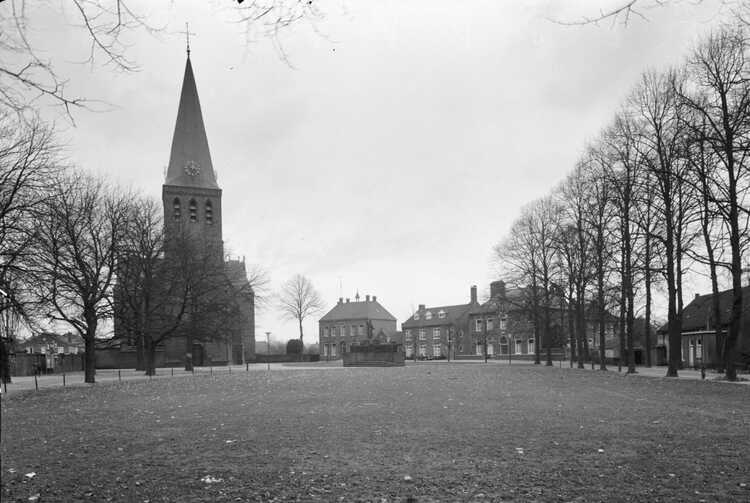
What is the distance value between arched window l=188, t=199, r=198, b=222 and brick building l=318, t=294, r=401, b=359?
45.2 meters

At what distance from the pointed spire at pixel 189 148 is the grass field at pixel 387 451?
180 feet

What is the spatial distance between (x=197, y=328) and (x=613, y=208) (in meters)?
31.0

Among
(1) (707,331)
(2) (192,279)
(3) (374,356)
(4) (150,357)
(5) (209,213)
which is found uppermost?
(5) (209,213)

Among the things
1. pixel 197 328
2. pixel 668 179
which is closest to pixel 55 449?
pixel 668 179

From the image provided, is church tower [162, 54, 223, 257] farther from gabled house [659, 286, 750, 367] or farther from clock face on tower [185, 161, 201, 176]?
gabled house [659, 286, 750, 367]

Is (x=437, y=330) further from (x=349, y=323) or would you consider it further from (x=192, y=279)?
(x=192, y=279)

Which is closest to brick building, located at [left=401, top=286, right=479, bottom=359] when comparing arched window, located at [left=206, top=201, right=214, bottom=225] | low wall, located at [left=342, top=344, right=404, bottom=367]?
low wall, located at [left=342, top=344, right=404, bottom=367]

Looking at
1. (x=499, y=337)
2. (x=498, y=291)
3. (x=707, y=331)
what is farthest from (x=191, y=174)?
(x=707, y=331)

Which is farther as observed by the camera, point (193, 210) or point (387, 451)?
point (193, 210)

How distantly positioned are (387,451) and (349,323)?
102 meters

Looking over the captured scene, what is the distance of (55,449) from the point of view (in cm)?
1050

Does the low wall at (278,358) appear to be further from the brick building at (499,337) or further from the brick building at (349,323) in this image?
the brick building at (349,323)

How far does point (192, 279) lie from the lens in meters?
45.8

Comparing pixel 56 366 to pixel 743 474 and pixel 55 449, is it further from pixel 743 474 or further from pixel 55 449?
pixel 743 474
